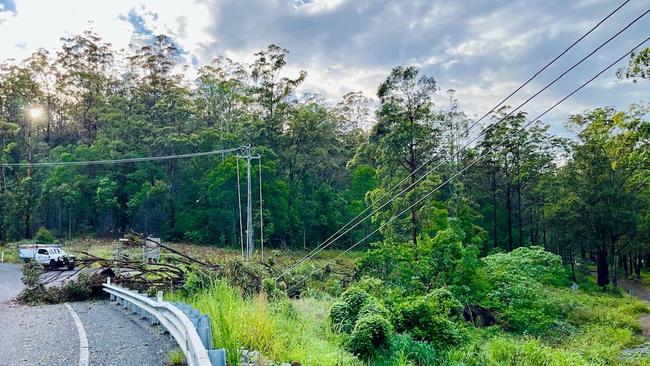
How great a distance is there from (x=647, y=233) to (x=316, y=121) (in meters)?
28.7

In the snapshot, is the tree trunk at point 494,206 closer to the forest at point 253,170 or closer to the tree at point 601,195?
the forest at point 253,170

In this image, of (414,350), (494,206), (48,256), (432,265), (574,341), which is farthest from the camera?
(494,206)

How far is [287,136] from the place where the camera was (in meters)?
43.1

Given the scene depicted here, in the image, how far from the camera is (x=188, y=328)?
429 centimetres

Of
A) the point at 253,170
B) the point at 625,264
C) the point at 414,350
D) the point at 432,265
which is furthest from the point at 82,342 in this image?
the point at 625,264

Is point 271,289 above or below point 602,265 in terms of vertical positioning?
above

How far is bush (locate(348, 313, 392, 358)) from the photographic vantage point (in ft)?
23.3

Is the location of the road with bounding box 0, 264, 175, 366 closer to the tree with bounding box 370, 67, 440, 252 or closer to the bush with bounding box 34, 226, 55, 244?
the tree with bounding box 370, 67, 440, 252

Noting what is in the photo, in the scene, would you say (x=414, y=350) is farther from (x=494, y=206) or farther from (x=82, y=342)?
(x=494, y=206)

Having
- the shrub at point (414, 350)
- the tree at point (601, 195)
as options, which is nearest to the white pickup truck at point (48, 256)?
the shrub at point (414, 350)

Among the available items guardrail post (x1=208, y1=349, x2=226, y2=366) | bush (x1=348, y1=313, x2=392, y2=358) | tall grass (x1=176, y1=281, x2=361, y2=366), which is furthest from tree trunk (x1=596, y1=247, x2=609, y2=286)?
guardrail post (x1=208, y1=349, x2=226, y2=366)

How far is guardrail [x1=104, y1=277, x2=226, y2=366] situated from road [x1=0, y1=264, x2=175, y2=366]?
28cm

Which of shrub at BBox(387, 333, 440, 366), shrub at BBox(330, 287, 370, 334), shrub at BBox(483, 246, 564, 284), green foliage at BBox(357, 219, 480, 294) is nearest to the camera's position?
shrub at BBox(387, 333, 440, 366)

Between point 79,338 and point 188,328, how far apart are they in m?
3.19
